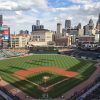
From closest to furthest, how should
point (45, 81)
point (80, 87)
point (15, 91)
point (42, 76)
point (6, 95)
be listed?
1. point (6, 95)
2. point (15, 91)
3. point (80, 87)
4. point (45, 81)
5. point (42, 76)

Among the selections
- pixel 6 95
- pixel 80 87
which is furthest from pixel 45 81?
pixel 6 95

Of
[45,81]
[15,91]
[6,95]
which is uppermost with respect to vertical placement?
[45,81]

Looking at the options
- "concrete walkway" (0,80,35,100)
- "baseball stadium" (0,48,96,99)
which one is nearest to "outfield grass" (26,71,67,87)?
"baseball stadium" (0,48,96,99)

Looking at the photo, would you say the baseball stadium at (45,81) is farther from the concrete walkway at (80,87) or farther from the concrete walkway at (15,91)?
the concrete walkway at (15,91)

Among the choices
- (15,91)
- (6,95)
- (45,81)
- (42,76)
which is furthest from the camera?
(42,76)

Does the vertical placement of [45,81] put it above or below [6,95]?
above

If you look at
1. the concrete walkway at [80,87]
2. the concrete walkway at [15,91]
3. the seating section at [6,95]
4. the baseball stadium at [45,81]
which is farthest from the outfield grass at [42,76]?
the seating section at [6,95]

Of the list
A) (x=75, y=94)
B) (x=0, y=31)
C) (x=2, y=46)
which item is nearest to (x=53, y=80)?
(x=75, y=94)

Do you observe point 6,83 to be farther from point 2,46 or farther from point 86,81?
point 2,46

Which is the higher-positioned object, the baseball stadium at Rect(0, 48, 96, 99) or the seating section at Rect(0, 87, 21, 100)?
the baseball stadium at Rect(0, 48, 96, 99)

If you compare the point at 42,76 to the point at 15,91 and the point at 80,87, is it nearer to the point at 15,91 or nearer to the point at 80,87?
the point at 80,87

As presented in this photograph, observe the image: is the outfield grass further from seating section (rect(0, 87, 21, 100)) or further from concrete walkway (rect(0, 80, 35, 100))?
seating section (rect(0, 87, 21, 100))
